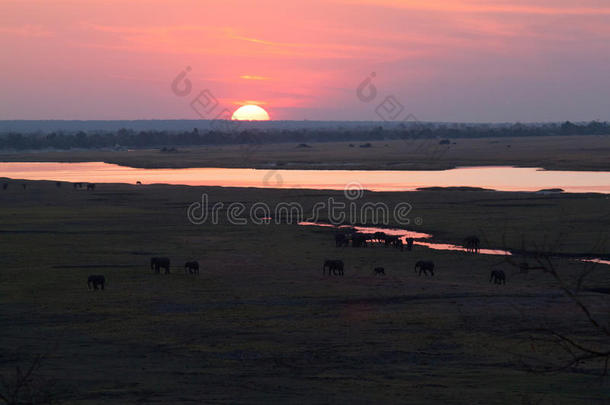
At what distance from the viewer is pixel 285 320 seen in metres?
27.0

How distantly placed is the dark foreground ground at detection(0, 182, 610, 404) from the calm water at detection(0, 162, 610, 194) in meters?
36.3

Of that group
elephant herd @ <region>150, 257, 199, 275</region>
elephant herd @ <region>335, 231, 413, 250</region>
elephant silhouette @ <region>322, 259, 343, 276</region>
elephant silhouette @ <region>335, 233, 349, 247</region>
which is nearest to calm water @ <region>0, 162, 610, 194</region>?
elephant herd @ <region>335, 231, 413, 250</region>

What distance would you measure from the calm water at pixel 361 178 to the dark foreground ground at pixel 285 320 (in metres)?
36.3

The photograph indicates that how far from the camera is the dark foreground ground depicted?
760 inches

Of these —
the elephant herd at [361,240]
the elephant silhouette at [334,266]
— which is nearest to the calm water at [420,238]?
the elephant herd at [361,240]

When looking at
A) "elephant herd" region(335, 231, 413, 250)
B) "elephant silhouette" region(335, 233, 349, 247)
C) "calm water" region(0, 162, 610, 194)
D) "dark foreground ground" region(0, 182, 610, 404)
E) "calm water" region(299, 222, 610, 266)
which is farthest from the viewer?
"calm water" region(0, 162, 610, 194)

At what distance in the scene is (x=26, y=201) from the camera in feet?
246

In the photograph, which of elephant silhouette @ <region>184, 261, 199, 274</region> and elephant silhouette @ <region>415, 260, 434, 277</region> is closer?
elephant silhouette @ <region>415, 260, 434, 277</region>

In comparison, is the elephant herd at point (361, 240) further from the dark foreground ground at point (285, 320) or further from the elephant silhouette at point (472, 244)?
the elephant silhouette at point (472, 244)

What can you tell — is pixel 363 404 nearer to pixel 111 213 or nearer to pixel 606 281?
pixel 606 281

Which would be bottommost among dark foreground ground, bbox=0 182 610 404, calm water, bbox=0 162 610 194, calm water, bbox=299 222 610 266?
dark foreground ground, bbox=0 182 610 404

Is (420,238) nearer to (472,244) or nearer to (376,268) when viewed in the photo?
(472,244)

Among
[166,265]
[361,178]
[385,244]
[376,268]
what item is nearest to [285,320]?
[376,268]

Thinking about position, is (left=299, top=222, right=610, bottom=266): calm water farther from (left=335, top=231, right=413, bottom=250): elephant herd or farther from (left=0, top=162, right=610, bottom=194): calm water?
(left=0, top=162, right=610, bottom=194): calm water
